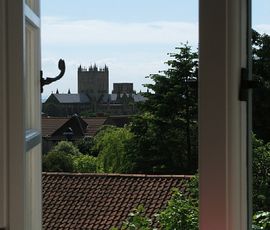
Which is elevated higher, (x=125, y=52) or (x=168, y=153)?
(x=125, y=52)

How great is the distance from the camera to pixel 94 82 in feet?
8.97

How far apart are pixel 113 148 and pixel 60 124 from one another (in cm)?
43

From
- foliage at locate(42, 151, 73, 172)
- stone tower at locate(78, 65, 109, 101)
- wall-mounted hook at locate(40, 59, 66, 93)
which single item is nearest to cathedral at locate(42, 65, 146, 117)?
stone tower at locate(78, 65, 109, 101)

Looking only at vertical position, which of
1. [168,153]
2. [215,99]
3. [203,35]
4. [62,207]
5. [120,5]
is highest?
[120,5]

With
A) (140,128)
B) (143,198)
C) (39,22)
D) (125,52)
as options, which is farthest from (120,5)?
(39,22)

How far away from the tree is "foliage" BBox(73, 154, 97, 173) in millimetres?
343

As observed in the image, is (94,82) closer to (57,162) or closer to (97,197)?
(57,162)

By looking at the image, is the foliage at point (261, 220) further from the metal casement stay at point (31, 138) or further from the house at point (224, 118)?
the metal casement stay at point (31, 138)

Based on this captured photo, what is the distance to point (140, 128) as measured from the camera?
9.68 ft

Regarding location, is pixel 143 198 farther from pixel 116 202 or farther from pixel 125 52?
pixel 125 52

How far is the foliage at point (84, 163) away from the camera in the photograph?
3189 mm

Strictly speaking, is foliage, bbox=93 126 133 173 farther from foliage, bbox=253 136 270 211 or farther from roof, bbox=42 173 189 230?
foliage, bbox=253 136 270 211

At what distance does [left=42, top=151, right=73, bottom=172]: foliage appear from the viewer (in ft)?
9.75

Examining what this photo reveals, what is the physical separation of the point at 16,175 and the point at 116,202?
8.73 ft
